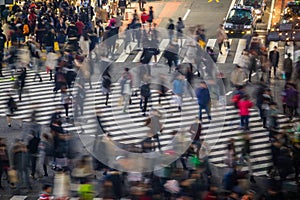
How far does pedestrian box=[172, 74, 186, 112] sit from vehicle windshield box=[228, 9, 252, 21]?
13523 mm

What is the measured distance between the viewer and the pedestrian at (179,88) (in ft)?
94.3

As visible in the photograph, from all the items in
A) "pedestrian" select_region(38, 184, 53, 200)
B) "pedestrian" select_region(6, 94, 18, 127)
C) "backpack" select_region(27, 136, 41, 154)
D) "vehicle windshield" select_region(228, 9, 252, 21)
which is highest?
"vehicle windshield" select_region(228, 9, 252, 21)

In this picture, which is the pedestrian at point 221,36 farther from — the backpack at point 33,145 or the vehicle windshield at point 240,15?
the backpack at point 33,145

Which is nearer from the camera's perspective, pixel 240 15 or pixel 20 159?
pixel 20 159

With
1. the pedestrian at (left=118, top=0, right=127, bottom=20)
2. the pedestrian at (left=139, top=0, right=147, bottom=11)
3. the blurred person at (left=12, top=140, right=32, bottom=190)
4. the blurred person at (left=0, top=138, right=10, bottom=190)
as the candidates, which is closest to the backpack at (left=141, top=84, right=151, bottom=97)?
the blurred person at (left=12, top=140, right=32, bottom=190)

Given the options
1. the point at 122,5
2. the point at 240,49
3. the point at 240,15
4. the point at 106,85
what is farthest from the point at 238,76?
the point at 122,5

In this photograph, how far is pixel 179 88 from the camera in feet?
94.5

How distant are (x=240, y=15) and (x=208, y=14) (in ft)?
18.5

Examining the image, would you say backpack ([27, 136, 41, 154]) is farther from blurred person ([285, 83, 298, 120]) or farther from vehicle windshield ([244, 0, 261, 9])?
vehicle windshield ([244, 0, 261, 9])

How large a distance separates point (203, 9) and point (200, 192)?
3001cm

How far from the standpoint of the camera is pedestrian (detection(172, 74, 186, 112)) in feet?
94.3

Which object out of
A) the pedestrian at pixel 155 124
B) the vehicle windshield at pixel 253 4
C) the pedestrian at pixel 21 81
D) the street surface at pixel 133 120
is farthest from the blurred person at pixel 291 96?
the vehicle windshield at pixel 253 4

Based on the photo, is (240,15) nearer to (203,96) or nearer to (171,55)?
(171,55)

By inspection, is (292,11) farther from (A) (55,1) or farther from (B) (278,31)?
(A) (55,1)
